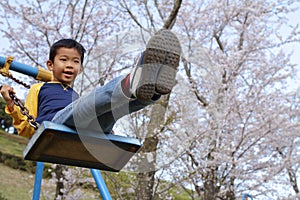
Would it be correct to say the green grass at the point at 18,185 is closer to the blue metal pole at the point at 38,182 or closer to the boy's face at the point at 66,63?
the blue metal pole at the point at 38,182

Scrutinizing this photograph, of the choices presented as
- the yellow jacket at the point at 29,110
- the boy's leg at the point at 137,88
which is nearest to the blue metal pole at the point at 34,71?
the yellow jacket at the point at 29,110

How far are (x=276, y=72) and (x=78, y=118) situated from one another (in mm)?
5580

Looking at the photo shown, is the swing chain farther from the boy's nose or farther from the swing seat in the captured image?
the boy's nose

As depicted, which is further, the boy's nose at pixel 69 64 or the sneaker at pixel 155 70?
the boy's nose at pixel 69 64

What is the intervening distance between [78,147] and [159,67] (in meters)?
0.58

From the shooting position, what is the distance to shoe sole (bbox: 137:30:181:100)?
4.78 feet

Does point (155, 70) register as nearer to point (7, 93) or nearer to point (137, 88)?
point (137, 88)

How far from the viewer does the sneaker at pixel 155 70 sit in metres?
1.46

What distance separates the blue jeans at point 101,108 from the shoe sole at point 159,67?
8cm

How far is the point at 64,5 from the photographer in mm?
6902

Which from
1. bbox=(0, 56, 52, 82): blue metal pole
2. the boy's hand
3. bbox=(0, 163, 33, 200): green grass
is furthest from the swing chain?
bbox=(0, 163, 33, 200): green grass

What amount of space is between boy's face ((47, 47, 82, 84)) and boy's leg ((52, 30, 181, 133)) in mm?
515

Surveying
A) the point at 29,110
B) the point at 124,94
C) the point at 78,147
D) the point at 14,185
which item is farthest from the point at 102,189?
the point at 14,185

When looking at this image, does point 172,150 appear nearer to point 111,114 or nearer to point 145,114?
point 145,114
